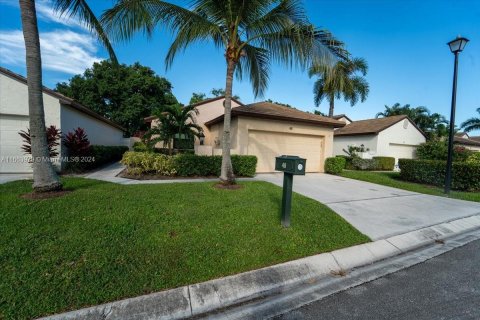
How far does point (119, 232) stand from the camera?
3570 mm

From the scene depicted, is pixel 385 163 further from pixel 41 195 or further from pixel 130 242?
pixel 41 195

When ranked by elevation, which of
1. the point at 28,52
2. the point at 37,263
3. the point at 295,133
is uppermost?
the point at 28,52

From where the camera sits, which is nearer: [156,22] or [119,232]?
[119,232]

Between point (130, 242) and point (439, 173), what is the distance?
12796 mm

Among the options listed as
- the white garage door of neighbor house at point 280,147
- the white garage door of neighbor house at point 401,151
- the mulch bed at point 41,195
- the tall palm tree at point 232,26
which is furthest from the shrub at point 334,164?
the mulch bed at point 41,195

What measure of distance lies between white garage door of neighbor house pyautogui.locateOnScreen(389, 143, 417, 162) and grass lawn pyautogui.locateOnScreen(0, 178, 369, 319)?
1883 cm

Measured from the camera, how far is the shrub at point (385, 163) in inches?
717

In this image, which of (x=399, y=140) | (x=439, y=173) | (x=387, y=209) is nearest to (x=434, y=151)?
(x=399, y=140)

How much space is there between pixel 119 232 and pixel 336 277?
10.8 ft

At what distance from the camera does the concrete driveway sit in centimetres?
482

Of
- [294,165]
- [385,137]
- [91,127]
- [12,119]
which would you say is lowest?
[294,165]

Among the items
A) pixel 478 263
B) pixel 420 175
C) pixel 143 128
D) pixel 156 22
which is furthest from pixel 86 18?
pixel 143 128

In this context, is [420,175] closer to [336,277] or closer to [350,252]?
[350,252]

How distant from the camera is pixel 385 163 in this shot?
18469mm
